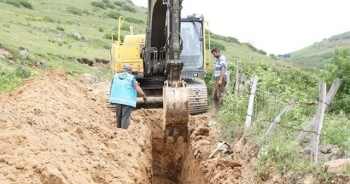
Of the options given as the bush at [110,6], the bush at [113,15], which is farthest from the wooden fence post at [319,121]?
the bush at [110,6]

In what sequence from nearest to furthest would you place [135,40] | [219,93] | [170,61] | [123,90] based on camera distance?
[170,61], [123,90], [219,93], [135,40]

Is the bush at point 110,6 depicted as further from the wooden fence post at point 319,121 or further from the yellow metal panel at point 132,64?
the wooden fence post at point 319,121

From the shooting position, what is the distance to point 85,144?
32.3ft

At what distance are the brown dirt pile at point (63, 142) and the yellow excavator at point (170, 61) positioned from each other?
0.98m

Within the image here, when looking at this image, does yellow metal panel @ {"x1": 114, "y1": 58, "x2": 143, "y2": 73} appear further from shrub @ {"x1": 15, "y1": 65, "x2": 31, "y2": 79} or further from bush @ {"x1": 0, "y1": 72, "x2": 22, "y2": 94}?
shrub @ {"x1": 15, "y1": 65, "x2": 31, "y2": 79}

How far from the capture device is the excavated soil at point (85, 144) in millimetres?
7688

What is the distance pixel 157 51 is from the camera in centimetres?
1376

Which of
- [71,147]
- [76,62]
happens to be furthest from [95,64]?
[71,147]

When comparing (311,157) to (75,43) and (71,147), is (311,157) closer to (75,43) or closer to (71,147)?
(71,147)

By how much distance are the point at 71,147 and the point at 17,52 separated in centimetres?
1533

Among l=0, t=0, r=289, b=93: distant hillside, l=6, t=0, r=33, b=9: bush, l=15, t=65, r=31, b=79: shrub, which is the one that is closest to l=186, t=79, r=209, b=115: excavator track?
l=0, t=0, r=289, b=93: distant hillside

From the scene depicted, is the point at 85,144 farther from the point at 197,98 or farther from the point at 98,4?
the point at 98,4

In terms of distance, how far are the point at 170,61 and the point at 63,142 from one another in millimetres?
2511

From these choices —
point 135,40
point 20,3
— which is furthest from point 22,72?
point 20,3
